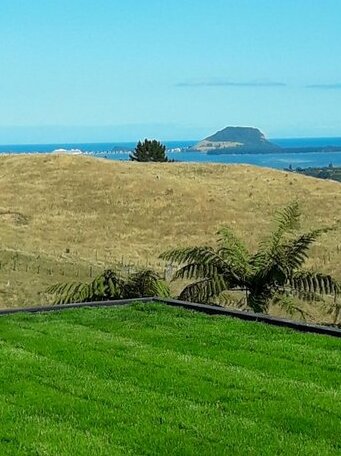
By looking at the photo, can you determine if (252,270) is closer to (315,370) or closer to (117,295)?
(117,295)

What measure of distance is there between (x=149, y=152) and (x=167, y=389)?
56658mm

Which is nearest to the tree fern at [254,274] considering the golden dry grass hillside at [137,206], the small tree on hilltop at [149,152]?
the golden dry grass hillside at [137,206]

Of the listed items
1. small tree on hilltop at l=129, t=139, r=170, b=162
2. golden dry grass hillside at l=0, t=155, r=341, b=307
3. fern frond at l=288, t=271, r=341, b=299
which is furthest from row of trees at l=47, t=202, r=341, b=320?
small tree on hilltop at l=129, t=139, r=170, b=162

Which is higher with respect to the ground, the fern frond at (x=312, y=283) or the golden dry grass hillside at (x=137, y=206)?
the fern frond at (x=312, y=283)

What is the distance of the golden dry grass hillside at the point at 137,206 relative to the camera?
30297mm

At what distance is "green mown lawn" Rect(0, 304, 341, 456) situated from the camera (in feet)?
16.8

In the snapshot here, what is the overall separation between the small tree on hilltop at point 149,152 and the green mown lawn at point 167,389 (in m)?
53.3

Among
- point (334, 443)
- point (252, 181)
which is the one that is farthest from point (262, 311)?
point (252, 181)

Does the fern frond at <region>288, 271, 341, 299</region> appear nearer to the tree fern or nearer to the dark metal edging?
the tree fern

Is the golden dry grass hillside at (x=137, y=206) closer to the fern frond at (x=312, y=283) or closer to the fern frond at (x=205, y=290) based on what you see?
the fern frond at (x=205, y=290)

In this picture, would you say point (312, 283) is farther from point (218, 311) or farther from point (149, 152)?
point (149, 152)

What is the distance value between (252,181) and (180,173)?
3.88m

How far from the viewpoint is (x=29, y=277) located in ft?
59.4

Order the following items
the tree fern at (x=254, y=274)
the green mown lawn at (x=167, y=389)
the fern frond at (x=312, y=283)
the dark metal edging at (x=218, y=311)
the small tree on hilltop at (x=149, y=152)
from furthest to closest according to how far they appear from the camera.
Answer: the small tree on hilltop at (x=149, y=152), the tree fern at (x=254, y=274), the fern frond at (x=312, y=283), the dark metal edging at (x=218, y=311), the green mown lawn at (x=167, y=389)
